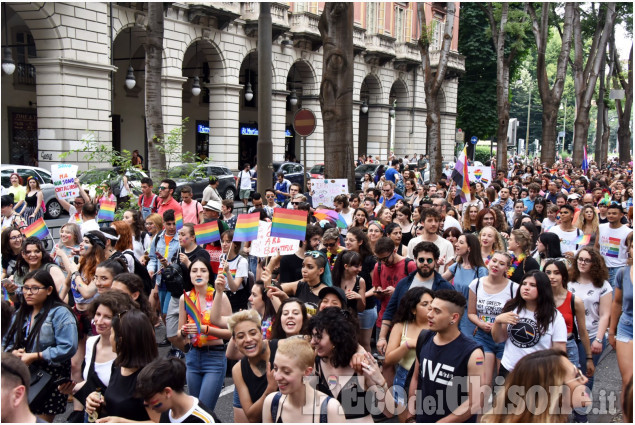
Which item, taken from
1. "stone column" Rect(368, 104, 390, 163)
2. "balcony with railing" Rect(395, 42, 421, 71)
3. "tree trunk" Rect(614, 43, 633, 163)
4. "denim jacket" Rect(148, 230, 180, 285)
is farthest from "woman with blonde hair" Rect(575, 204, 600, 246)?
"tree trunk" Rect(614, 43, 633, 163)

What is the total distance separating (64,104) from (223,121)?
9280mm

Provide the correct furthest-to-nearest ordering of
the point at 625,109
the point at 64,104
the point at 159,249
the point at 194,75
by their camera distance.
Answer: the point at 625,109 → the point at 194,75 → the point at 64,104 → the point at 159,249

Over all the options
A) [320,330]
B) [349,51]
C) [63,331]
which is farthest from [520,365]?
[349,51]

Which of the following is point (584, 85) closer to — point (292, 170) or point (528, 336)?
point (292, 170)

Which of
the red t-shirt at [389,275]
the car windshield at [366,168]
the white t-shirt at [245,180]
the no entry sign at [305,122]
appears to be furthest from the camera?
the car windshield at [366,168]

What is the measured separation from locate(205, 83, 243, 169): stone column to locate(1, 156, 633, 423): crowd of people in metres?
22.7

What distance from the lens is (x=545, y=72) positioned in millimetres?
29172

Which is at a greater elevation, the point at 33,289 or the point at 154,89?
the point at 154,89

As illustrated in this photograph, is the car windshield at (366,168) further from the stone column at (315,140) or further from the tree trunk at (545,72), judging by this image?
the tree trunk at (545,72)

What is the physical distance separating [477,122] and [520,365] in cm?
5231

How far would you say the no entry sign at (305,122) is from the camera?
12.7m

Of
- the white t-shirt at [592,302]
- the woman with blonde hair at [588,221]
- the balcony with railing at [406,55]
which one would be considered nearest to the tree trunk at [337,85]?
the woman with blonde hair at [588,221]

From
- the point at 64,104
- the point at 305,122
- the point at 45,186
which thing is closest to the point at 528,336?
the point at 305,122

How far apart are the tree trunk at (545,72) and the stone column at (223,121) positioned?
1365 cm
